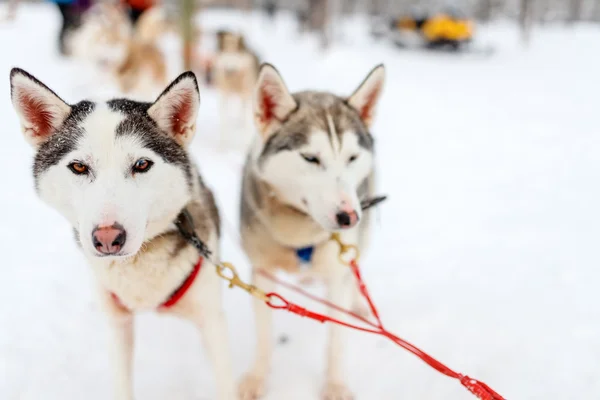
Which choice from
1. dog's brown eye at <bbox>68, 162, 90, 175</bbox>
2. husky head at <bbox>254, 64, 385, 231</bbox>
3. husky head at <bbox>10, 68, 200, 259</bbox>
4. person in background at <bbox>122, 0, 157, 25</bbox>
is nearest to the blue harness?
husky head at <bbox>254, 64, 385, 231</bbox>

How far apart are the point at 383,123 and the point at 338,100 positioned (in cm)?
460

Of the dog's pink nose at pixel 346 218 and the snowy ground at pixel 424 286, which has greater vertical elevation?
the dog's pink nose at pixel 346 218

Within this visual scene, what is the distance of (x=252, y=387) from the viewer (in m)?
1.91

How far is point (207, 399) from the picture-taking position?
6.10 ft

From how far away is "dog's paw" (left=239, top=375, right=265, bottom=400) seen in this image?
1.89 m

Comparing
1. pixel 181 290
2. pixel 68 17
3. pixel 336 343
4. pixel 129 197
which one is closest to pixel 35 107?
pixel 129 197

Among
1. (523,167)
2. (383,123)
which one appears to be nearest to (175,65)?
(383,123)

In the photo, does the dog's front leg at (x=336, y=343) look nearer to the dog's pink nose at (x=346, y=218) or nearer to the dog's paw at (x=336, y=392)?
the dog's paw at (x=336, y=392)

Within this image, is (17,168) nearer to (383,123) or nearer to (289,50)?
(383,123)

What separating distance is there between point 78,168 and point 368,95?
1.10 meters

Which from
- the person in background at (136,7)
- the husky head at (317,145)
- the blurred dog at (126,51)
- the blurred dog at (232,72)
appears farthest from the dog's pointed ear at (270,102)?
the person in background at (136,7)

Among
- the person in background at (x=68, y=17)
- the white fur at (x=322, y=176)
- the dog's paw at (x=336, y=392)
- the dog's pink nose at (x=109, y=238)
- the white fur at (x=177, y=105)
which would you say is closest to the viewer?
the dog's pink nose at (x=109, y=238)

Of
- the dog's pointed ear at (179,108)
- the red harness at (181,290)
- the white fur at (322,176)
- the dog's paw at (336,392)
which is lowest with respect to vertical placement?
the dog's paw at (336,392)

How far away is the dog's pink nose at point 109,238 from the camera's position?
109cm
